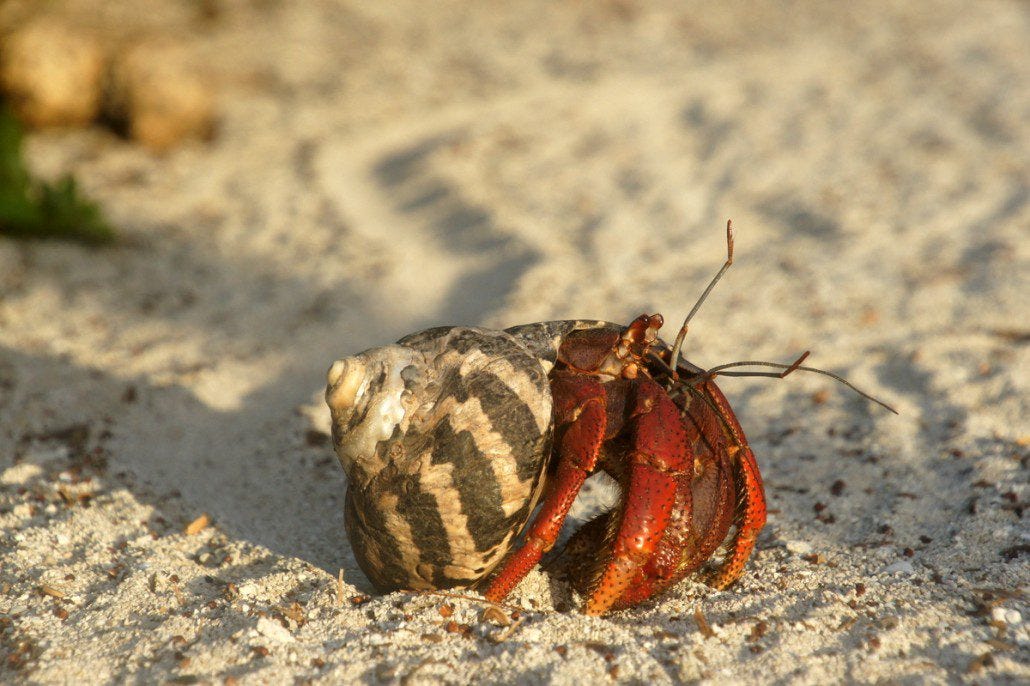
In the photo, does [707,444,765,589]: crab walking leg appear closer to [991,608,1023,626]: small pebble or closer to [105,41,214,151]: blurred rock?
[991,608,1023,626]: small pebble

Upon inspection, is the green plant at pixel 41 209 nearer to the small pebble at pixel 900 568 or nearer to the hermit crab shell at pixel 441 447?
the hermit crab shell at pixel 441 447

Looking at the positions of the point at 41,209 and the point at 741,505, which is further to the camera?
the point at 41,209

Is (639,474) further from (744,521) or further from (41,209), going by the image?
(41,209)

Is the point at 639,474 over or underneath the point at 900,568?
over

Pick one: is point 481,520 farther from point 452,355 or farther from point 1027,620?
point 1027,620

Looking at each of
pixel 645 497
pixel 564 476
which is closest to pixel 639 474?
pixel 645 497

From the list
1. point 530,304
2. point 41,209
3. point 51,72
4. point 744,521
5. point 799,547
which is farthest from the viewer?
point 51,72

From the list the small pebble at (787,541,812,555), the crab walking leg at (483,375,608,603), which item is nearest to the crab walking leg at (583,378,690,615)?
the crab walking leg at (483,375,608,603)

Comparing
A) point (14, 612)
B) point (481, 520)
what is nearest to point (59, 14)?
point (14, 612)
